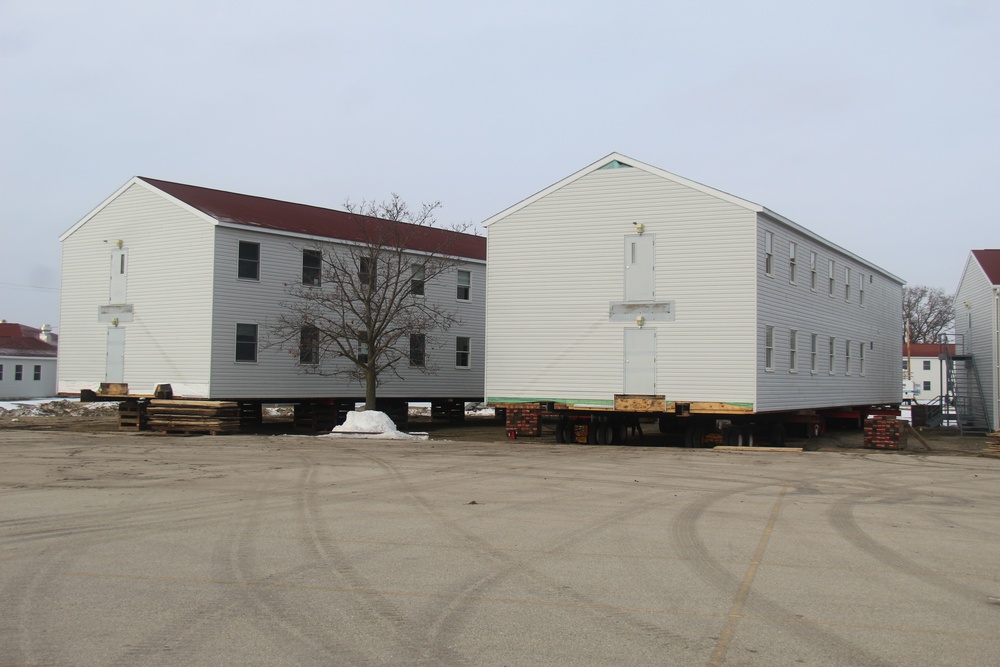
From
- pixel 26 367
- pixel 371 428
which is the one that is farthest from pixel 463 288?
pixel 26 367

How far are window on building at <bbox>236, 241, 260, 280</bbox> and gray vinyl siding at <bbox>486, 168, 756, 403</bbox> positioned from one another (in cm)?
830

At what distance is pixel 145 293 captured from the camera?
32.2m

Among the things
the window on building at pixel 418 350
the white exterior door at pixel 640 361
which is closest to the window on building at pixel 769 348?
the white exterior door at pixel 640 361

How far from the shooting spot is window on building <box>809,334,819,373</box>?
100 feet

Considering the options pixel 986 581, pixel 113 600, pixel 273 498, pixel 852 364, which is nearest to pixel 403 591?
pixel 113 600

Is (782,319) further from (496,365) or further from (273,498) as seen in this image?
(273,498)

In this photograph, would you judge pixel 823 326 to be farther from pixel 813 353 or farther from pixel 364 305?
pixel 364 305

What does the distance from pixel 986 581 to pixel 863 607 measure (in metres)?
1.93

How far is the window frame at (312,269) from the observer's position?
33750 millimetres

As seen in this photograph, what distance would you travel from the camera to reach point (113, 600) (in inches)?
306

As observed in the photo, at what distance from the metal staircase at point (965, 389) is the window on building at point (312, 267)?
2400cm

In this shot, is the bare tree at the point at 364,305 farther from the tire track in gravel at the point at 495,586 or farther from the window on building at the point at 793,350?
the tire track in gravel at the point at 495,586

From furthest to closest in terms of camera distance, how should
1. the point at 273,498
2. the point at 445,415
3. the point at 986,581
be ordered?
the point at 445,415 → the point at 273,498 → the point at 986,581

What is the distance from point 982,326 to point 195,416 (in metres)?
29.6
